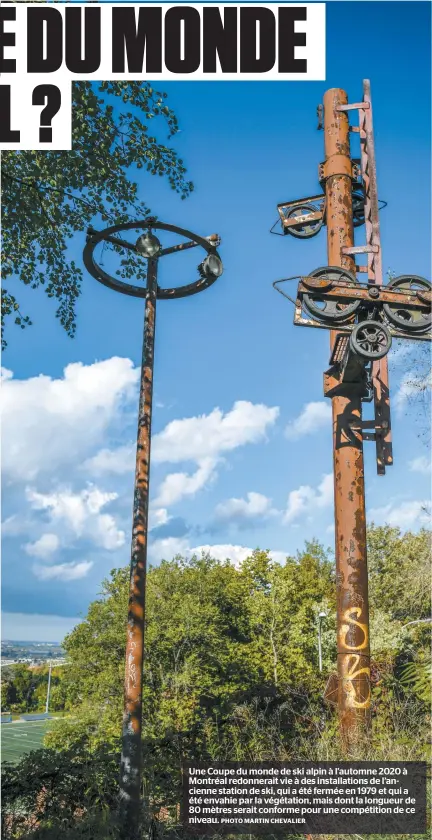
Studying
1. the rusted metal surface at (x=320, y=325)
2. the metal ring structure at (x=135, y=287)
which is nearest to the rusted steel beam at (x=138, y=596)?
the metal ring structure at (x=135, y=287)

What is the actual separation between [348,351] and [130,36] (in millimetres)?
3770

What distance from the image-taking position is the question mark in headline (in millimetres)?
6664

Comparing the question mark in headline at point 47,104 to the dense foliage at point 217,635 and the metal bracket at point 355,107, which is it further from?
the dense foliage at point 217,635

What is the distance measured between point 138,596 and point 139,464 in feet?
3.97

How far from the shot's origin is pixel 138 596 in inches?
229

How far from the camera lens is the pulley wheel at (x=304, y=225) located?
947cm

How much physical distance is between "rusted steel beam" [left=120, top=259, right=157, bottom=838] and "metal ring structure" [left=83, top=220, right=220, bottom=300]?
16.8 inches

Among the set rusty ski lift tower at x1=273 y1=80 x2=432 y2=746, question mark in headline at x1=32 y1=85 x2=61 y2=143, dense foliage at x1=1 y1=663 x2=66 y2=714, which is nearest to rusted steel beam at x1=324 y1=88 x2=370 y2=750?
rusty ski lift tower at x1=273 y1=80 x2=432 y2=746

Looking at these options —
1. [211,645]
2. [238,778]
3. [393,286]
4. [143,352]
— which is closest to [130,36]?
[143,352]

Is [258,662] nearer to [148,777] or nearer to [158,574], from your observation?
[158,574]

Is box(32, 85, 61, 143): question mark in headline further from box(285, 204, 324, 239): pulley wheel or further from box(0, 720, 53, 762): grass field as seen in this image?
box(0, 720, 53, 762): grass field

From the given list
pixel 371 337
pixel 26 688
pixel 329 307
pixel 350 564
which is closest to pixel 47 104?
pixel 329 307

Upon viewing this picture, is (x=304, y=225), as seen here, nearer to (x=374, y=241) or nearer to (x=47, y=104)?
(x=374, y=241)

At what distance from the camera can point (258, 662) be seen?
3044cm
